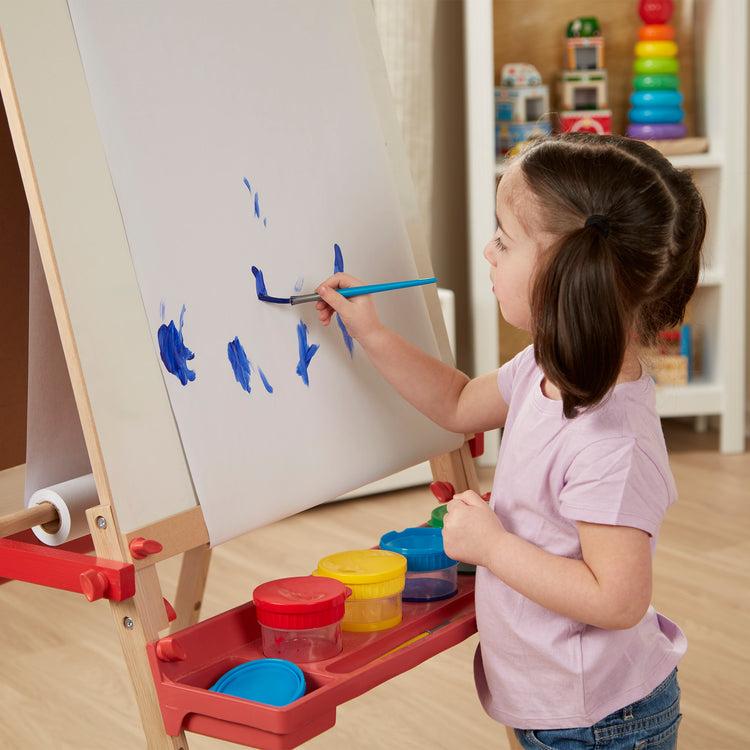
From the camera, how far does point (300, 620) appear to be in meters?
0.87

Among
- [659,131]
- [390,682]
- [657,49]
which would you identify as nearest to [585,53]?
[657,49]

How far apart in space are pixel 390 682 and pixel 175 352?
102 centimetres

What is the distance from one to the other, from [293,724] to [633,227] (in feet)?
1.61

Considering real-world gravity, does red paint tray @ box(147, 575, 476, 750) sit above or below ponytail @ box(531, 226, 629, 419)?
below

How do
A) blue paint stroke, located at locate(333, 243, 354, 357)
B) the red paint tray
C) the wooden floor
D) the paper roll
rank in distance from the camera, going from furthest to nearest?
1. the wooden floor
2. blue paint stroke, located at locate(333, 243, 354, 357)
3. the paper roll
4. the red paint tray

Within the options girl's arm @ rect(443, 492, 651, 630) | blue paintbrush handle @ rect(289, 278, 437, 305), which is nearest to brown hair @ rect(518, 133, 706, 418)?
girl's arm @ rect(443, 492, 651, 630)

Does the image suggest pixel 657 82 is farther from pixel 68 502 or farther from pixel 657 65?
pixel 68 502

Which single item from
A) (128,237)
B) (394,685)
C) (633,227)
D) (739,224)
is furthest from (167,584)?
(739,224)

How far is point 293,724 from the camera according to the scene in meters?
0.75

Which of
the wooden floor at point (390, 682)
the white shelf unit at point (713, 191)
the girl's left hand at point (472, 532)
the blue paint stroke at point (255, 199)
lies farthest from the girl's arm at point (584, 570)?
the white shelf unit at point (713, 191)

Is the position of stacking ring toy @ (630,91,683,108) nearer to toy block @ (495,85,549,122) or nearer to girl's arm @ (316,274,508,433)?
toy block @ (495,85,549,122)

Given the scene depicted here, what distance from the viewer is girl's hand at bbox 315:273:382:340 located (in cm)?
105

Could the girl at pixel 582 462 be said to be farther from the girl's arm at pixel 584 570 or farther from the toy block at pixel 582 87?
the toy block at pixel 582 87

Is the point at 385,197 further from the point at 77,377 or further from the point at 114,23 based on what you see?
the point at 77,377
